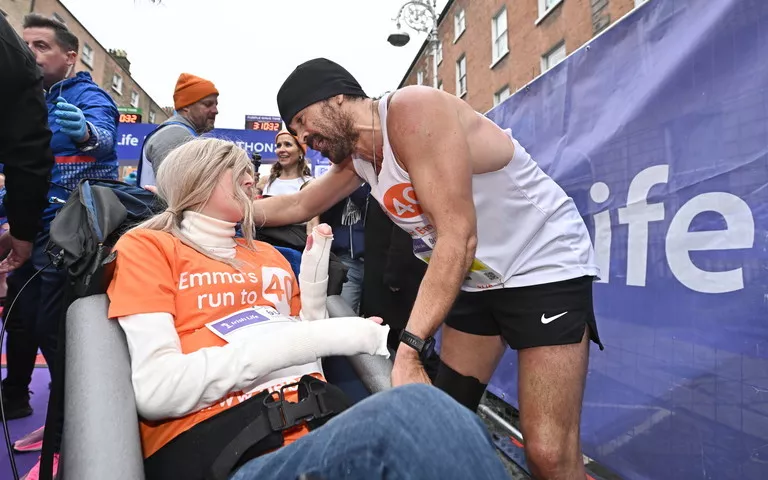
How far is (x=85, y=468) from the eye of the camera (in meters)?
0.82

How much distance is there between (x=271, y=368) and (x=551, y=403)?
0.84m

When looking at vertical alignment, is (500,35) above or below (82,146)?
above

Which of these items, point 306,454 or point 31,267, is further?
point 31,267

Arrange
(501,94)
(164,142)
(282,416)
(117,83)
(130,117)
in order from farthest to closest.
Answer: (117,83) < (130,117) < (501,94) < (164,142) < (282,416)

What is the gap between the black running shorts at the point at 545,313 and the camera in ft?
4.64

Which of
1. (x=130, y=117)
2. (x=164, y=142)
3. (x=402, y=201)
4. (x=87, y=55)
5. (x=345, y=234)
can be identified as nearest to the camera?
(x=402, y=201)

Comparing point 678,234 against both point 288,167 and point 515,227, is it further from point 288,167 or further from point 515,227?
point 288,167

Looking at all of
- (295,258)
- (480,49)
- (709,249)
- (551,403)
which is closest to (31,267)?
(295,258)

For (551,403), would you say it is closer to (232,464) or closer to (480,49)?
(232,464)

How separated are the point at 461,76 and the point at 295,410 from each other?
56.1 ft

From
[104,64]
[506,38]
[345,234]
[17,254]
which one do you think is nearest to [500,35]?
[506,38]

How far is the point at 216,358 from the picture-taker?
106 centimetres

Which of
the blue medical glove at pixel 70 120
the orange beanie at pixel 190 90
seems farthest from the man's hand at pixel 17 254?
the orange beanie at pixel 190 90

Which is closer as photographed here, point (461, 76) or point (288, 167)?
point (288, 167)
